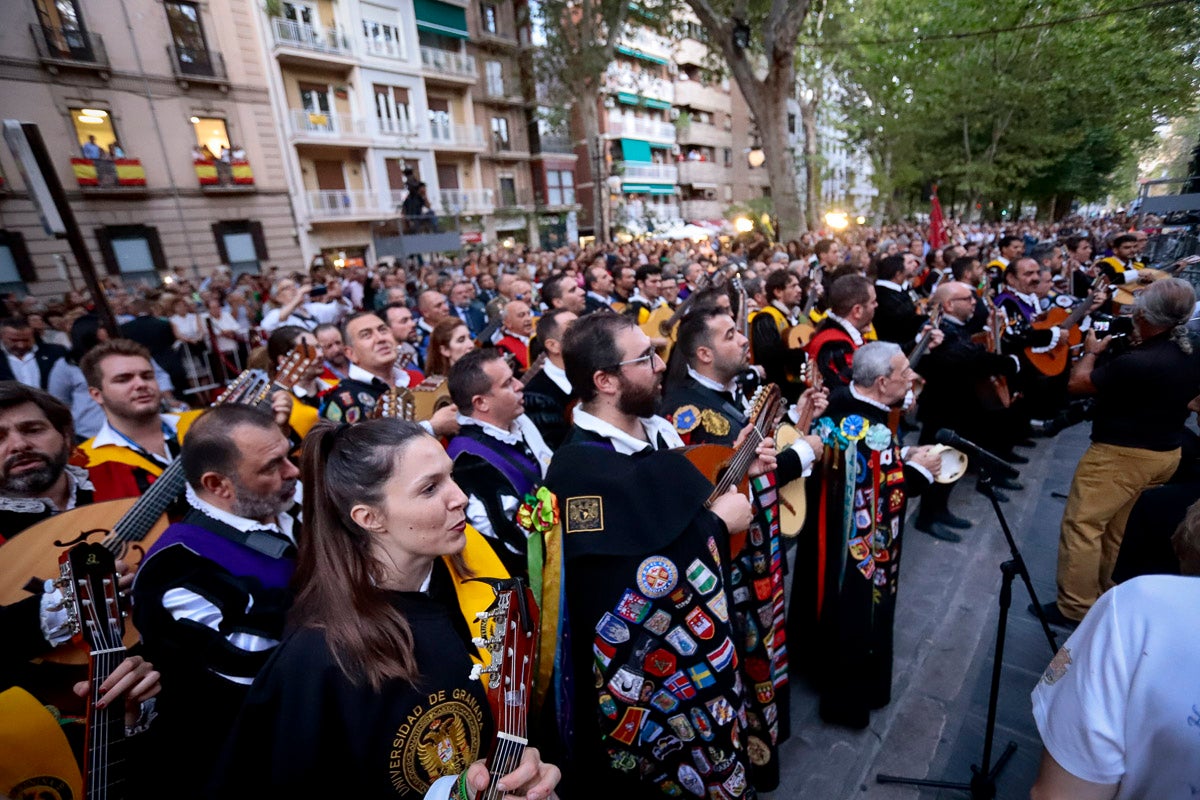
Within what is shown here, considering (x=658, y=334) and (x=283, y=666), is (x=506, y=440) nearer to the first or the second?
(x=283, y=666)

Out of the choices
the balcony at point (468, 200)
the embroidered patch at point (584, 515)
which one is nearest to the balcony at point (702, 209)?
the balcony at point (468, 200)

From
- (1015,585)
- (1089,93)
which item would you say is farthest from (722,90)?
(1015,585)

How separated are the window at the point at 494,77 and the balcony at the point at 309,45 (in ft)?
25.6

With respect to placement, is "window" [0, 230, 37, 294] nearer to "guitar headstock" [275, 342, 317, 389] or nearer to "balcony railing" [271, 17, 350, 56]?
"balcony railing" [271, 17, 350, 56]

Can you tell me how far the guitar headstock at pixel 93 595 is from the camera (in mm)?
1799

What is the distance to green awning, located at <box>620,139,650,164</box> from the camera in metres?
35.7

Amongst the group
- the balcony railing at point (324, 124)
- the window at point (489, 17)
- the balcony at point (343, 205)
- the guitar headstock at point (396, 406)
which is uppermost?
the window at point (489, 17)

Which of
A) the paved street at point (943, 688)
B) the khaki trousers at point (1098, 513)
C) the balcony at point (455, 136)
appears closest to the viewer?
the paved street at point (943, 688)

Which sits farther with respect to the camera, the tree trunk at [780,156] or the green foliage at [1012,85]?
the green foliage at [1012,85]

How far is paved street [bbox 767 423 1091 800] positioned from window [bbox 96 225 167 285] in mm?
23910

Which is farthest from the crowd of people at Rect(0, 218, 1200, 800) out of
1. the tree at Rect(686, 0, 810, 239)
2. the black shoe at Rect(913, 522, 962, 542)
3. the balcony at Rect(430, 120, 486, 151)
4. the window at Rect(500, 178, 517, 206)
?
the window at Rect(500, 178, 517, 206)

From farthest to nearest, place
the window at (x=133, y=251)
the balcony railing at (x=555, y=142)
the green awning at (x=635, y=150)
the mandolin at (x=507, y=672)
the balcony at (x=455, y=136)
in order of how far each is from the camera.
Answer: the green awning at (x=635, y=150), the balcony railing at (x=555, y=142), the balcony at (x=455, y=136), the window at (x=133, y=251), the mandolin at (x=507, y=672)

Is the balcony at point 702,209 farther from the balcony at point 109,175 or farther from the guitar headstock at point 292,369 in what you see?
the guitar headstock at point 292,369

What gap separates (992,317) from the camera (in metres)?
5.91
